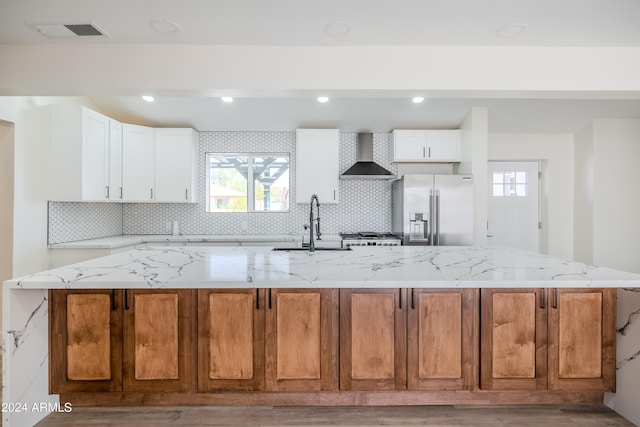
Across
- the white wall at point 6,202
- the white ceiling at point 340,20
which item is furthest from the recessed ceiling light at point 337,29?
the white wall at point 6,202

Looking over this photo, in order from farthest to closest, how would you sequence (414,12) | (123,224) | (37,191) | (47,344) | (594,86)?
(123,224) < (37,191) < (594,86) < (414,12) < (47,344)

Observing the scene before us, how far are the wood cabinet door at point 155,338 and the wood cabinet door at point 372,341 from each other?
0.94 m

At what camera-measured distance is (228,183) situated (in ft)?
17.1

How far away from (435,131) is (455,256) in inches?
100

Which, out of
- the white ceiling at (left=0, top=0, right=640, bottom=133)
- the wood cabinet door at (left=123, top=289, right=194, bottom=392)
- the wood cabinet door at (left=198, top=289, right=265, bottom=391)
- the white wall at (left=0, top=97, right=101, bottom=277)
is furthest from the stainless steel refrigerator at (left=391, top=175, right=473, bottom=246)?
the white wall at (left=0, top=97, right=101, bottom=277)

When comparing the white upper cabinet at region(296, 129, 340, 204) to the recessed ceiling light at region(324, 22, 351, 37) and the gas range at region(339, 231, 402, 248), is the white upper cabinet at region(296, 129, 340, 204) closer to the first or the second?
the gas range at region(339, 231, 402, 248)

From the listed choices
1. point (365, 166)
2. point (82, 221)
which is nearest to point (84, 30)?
point (82, 221)

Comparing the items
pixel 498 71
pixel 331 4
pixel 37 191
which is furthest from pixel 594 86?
pixel 37 191

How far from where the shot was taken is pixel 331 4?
214 cm

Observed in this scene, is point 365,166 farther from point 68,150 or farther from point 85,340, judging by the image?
point 85,340

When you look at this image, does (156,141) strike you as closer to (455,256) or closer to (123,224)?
(123,224)

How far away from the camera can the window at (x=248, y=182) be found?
520cm

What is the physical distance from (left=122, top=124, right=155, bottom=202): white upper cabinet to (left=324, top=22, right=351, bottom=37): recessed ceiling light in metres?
3.17

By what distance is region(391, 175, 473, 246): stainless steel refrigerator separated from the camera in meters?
4.33
